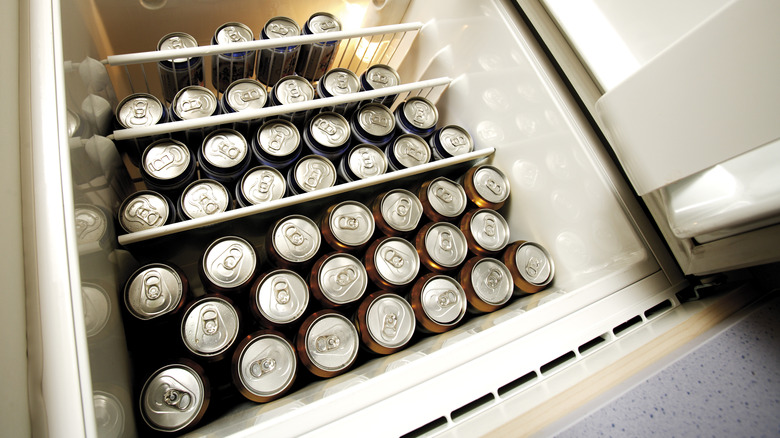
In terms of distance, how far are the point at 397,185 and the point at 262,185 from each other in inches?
12.4

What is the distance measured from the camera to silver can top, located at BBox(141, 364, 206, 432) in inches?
21.8

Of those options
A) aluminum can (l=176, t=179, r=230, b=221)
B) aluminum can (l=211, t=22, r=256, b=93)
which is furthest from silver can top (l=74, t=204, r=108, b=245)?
aluminum can (l=211, t=22, r=256, b=93)

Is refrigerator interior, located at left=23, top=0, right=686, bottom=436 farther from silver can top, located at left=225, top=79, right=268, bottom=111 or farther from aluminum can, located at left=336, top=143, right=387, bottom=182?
silver can top, located at left=225, top=79, right=268, bottom=111

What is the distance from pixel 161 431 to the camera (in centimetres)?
55

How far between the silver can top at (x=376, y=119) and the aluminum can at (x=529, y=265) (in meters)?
0.39

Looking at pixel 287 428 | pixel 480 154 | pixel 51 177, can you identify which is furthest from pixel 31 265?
pixel 480 154

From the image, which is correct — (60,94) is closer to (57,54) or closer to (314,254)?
(57,54)

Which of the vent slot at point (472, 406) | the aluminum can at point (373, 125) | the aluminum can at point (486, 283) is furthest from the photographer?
the aluminum can at point (373, 125)

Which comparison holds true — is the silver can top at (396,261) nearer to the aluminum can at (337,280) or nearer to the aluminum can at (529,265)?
the aluminum can at (337,280)

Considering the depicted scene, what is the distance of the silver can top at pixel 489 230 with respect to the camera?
0.83m

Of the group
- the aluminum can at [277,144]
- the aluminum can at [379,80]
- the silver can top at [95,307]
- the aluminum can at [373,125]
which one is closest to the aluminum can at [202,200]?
the aluminum can at [277,144]

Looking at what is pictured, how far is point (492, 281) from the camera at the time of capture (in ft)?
2.54

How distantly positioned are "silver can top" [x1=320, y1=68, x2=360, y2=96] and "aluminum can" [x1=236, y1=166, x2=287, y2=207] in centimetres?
24

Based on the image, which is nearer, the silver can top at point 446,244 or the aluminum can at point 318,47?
the silver can top at point 446,244
